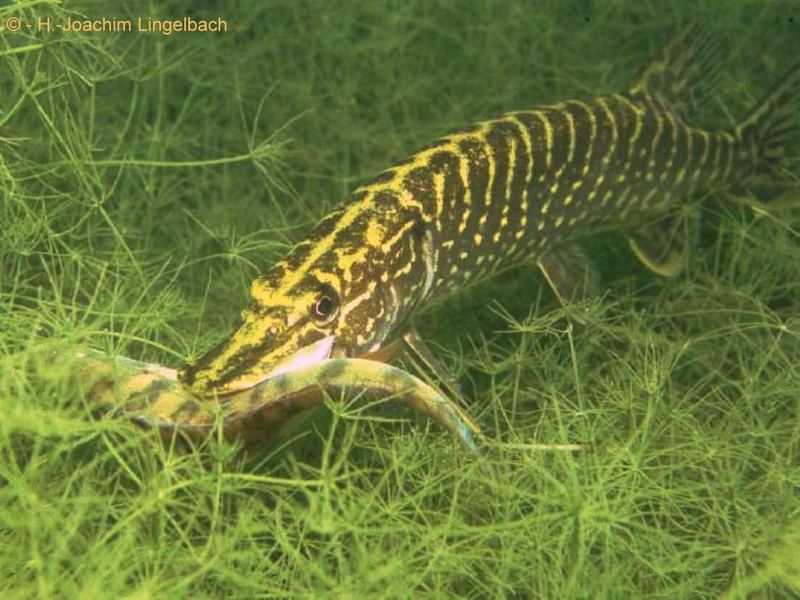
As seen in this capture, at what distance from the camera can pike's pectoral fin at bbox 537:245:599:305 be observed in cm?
474

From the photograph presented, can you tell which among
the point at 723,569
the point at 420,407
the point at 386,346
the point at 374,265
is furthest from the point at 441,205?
the point at 723,569

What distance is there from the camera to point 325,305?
351 centimetres

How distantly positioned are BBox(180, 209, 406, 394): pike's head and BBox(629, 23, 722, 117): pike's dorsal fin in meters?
2.22

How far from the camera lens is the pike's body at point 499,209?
346 centimetres

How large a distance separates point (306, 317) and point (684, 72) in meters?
2.99

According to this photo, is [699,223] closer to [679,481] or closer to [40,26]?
[679,481]

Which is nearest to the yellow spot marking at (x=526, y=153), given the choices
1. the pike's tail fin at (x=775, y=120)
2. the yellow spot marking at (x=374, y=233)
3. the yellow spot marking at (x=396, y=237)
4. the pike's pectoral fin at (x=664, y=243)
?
the yellow spot marking at (x=396, y=237)

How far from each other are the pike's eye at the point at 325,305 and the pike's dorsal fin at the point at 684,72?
2431mm

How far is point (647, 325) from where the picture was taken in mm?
5090

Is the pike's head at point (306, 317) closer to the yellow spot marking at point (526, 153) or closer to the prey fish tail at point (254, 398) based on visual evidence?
the prey fish tail at point (254, 398)

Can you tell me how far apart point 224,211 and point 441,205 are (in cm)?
216

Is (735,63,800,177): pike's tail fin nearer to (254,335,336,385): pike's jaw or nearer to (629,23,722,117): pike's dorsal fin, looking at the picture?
(629,23,722,117): pike's dorsal fin

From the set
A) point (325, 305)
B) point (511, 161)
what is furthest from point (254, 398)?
point (511, 161)

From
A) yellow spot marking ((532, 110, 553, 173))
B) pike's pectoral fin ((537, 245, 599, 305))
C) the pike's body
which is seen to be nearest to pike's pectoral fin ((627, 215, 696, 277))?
the pike's body
